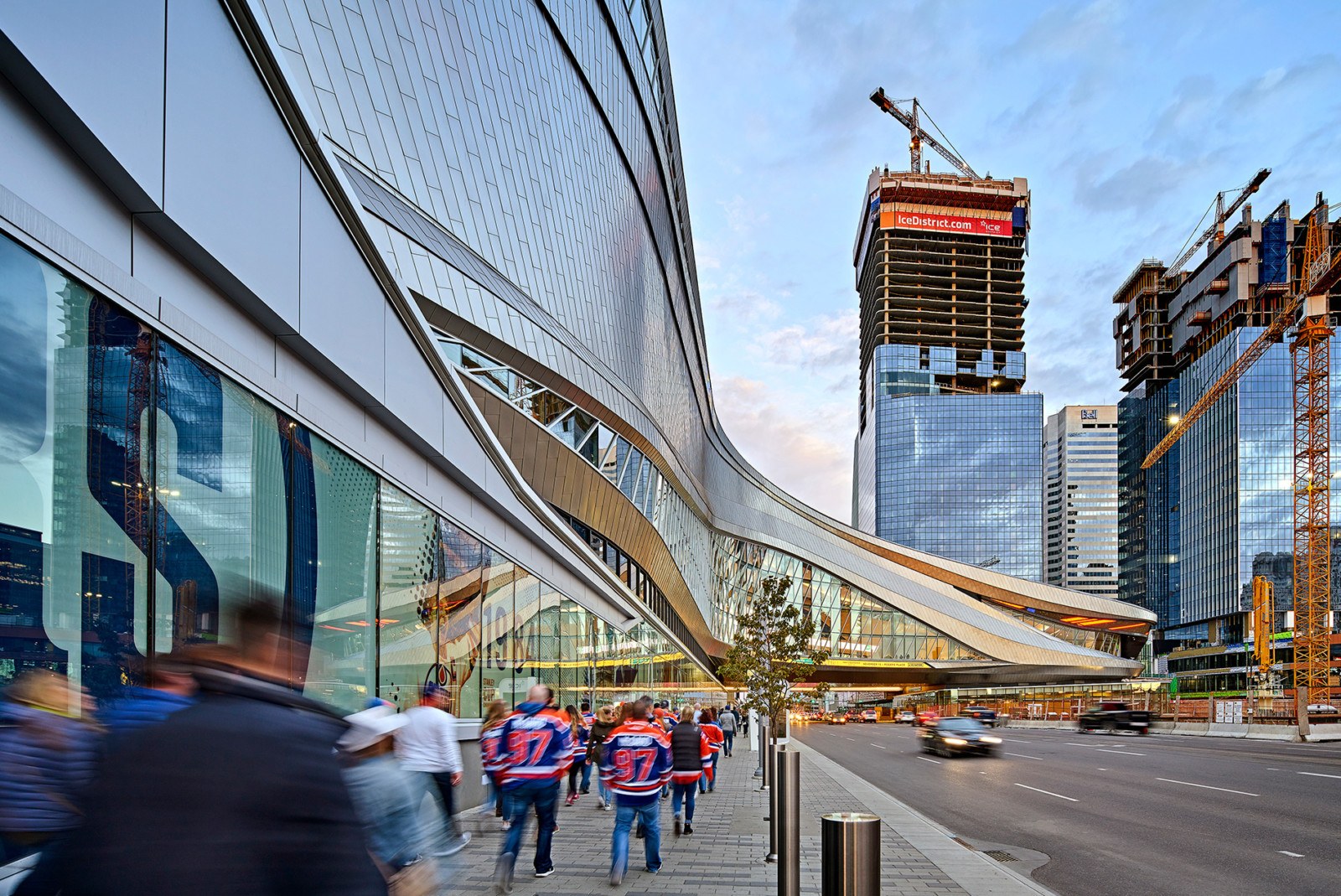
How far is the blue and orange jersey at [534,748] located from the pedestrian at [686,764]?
3.45 metres

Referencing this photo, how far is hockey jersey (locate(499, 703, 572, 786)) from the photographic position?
27.7ft

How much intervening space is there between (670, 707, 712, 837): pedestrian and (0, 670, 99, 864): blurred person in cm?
833

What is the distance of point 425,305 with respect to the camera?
18.2m

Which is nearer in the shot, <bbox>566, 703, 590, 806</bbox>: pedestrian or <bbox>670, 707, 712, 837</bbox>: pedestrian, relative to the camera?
<bbox>670, 707, 712, 837</bbox>: pedestrian

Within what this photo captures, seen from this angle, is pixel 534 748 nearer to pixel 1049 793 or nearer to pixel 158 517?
pixel 158 517

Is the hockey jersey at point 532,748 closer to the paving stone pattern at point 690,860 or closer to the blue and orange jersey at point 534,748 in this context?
the blue and orange jersey at point 534,748

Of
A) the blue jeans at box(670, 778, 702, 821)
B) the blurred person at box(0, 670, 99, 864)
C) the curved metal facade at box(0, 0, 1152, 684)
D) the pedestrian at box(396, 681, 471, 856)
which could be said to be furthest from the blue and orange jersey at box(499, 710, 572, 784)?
the blurred person at box(0, 670, 99, 864)

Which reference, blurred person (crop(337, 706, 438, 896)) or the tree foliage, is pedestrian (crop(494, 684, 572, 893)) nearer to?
blurred person (crop(337, 706, 438, 896))

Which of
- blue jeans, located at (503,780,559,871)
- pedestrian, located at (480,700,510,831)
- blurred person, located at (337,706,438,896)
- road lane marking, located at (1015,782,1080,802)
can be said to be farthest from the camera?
A: road lane marking, located at (1015,782,1080,802)

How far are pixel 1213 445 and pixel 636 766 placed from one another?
5870 inches

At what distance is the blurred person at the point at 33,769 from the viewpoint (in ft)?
12.6

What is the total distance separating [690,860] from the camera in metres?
10.1

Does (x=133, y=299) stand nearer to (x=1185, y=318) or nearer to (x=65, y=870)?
(x=65, y=870)

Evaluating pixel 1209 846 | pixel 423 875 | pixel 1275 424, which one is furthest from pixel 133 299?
pixel 1275 424
